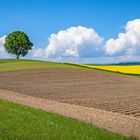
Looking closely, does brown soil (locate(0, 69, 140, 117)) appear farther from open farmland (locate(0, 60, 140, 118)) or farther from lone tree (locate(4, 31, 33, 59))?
lone tree (locate(4, 31, 33, 59))

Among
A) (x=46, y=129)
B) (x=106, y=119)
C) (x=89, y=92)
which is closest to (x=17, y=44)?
(x=89, y=92)

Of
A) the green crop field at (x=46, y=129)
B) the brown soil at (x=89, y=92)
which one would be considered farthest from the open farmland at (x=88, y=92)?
the green crop field at (x=46, y=129)

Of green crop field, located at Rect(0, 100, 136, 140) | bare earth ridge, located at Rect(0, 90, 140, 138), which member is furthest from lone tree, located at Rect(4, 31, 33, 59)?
green crop field, located at Rect(0, 100, 136, 140)

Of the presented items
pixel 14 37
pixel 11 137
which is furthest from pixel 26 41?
pixel 11 137

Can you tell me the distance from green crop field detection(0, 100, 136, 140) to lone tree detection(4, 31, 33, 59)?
98.1m

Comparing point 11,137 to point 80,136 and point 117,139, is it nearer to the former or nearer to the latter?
point 80,136

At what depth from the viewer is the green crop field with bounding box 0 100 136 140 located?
433 inches

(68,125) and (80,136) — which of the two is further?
(68,125)

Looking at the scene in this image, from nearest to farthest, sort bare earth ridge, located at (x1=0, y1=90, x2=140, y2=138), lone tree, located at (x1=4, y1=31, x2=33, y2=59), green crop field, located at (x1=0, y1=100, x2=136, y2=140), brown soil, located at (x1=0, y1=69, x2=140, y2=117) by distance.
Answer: green crop field, located at (x1=0, y1=100, x2=136, y2=140), bare earth ridge, located at (x1=0, y1=90, x2=140, y2=138), brown soil, located at (x1=0, y1=69, x2=140, y2=117), lone tree, located at (x1=4, y1=31, x2=33, y2=59)

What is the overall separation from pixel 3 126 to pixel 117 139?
371 cm

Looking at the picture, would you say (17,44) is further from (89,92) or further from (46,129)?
(46,129)

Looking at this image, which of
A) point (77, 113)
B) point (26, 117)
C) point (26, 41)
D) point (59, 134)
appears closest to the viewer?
point (59, 134)

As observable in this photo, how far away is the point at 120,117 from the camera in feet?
54.3

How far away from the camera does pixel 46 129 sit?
12.1 m
